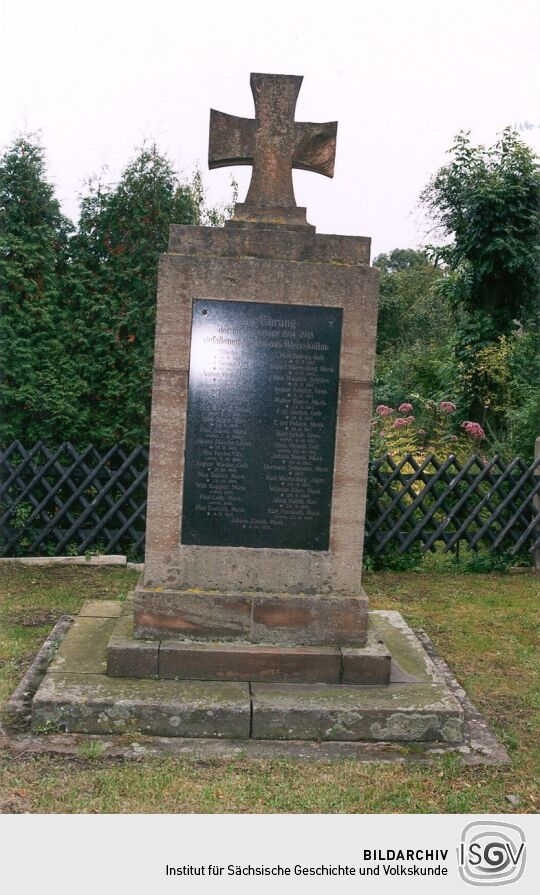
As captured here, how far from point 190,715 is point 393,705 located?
121 centimetres

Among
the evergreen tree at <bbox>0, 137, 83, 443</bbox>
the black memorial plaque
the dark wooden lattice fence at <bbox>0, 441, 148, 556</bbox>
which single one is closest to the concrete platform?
the black memorial plaque

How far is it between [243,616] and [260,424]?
1.25 meters

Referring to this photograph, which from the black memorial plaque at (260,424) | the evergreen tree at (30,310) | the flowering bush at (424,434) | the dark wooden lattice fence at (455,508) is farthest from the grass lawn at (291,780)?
the flowering bush at (424,434)

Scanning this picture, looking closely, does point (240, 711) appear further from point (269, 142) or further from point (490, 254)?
point (490, 254)

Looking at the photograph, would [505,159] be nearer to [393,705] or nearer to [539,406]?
[539,406]

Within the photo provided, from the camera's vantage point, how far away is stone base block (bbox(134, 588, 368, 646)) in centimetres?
522

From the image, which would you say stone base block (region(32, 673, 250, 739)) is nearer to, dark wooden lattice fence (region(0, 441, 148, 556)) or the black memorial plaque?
the black memorial plaque

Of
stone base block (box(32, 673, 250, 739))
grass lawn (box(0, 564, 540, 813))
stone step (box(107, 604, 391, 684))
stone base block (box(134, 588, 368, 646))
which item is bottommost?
grass lawn (box(0, 564, 540, 813))

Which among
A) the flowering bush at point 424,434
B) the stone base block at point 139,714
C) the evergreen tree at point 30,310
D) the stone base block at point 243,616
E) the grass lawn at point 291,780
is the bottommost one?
the grass lawn at point 291,780

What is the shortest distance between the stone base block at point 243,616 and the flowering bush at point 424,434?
Answer: 204 inches

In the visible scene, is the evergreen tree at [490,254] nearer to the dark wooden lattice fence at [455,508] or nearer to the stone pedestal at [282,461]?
the dark wooden lattice fence at [455,508]

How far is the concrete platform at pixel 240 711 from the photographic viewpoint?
4.73 m

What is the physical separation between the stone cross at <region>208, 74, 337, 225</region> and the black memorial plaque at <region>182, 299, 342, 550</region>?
2.30 feet

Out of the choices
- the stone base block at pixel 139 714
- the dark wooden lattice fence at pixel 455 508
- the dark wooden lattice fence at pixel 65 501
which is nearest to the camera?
the stone base block at pixel 139 714
